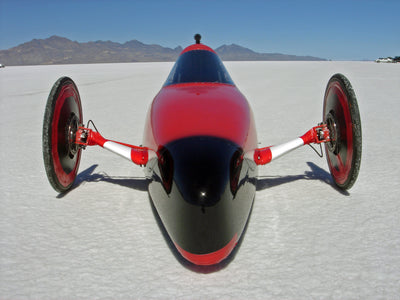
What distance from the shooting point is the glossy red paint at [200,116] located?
8.37 feet

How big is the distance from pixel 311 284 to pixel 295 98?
12.0m

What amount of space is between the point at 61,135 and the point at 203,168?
2.48 meters

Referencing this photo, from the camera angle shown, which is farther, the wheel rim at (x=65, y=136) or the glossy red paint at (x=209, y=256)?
the wheel rim at (x=65, y=136)

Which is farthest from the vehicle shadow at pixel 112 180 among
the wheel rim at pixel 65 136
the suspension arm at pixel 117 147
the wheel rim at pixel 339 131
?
the wheel rim at pixel 339 131

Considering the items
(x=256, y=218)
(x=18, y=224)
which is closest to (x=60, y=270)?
(x=18, y=224)

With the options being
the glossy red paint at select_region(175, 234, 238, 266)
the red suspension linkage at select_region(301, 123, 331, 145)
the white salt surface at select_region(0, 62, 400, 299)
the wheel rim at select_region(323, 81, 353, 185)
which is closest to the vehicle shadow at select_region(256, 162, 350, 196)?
the white salt surface at select_region(0, 62, 400, 299)

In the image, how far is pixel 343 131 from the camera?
3904mm

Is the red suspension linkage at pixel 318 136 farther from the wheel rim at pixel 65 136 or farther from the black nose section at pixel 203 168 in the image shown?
the wheel rim at pixel 65 136

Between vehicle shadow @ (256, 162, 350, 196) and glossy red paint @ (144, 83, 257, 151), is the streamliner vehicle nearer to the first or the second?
glossy red paint @ (144, 83, 257, 151)

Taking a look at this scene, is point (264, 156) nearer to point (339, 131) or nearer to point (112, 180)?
point (339, 131)

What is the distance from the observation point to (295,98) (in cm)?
1355

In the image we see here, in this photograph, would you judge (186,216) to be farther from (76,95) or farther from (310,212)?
(76,95)

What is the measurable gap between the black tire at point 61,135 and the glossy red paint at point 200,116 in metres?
1.22

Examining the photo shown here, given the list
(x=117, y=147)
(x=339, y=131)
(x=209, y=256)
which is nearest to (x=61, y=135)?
(x=117, y=147)
